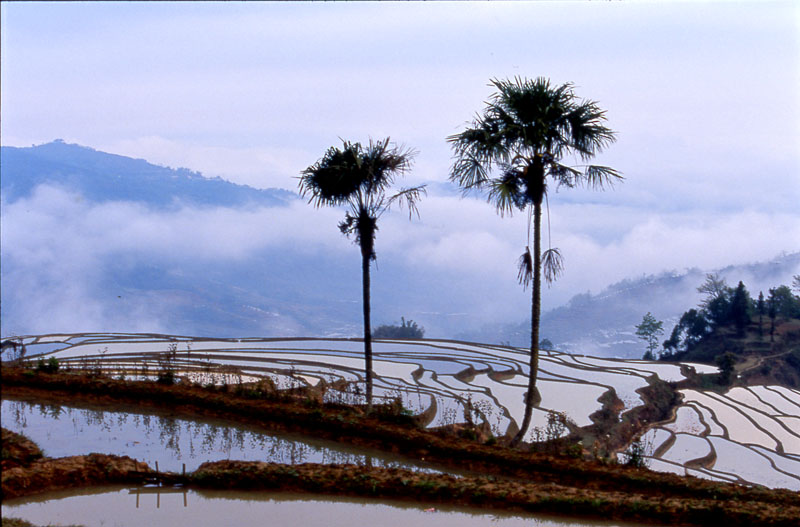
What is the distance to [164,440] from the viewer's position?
10656 millimetres

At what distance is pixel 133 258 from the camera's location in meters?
135

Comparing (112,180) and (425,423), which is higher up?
(112,180)

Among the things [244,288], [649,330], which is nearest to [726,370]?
[649,330]

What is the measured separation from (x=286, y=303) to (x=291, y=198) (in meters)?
51.4

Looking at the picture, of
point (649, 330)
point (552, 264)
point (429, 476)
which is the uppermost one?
point (552, 264)

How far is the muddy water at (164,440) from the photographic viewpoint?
999 centimetres

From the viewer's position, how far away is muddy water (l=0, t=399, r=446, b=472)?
9.99 metres

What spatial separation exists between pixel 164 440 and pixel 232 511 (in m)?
2.91

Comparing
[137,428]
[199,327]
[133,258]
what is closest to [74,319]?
[199,327]

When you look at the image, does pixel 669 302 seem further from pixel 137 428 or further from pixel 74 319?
pixel 137 428

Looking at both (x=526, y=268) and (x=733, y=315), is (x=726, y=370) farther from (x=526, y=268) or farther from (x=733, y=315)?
(x=526, y=268)

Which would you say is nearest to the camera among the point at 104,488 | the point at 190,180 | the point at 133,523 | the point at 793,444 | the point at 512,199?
the point at 133,523

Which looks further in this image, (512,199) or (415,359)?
(415,359)

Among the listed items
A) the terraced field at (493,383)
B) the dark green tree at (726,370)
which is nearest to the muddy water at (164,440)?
the terraced field at (493,383)
